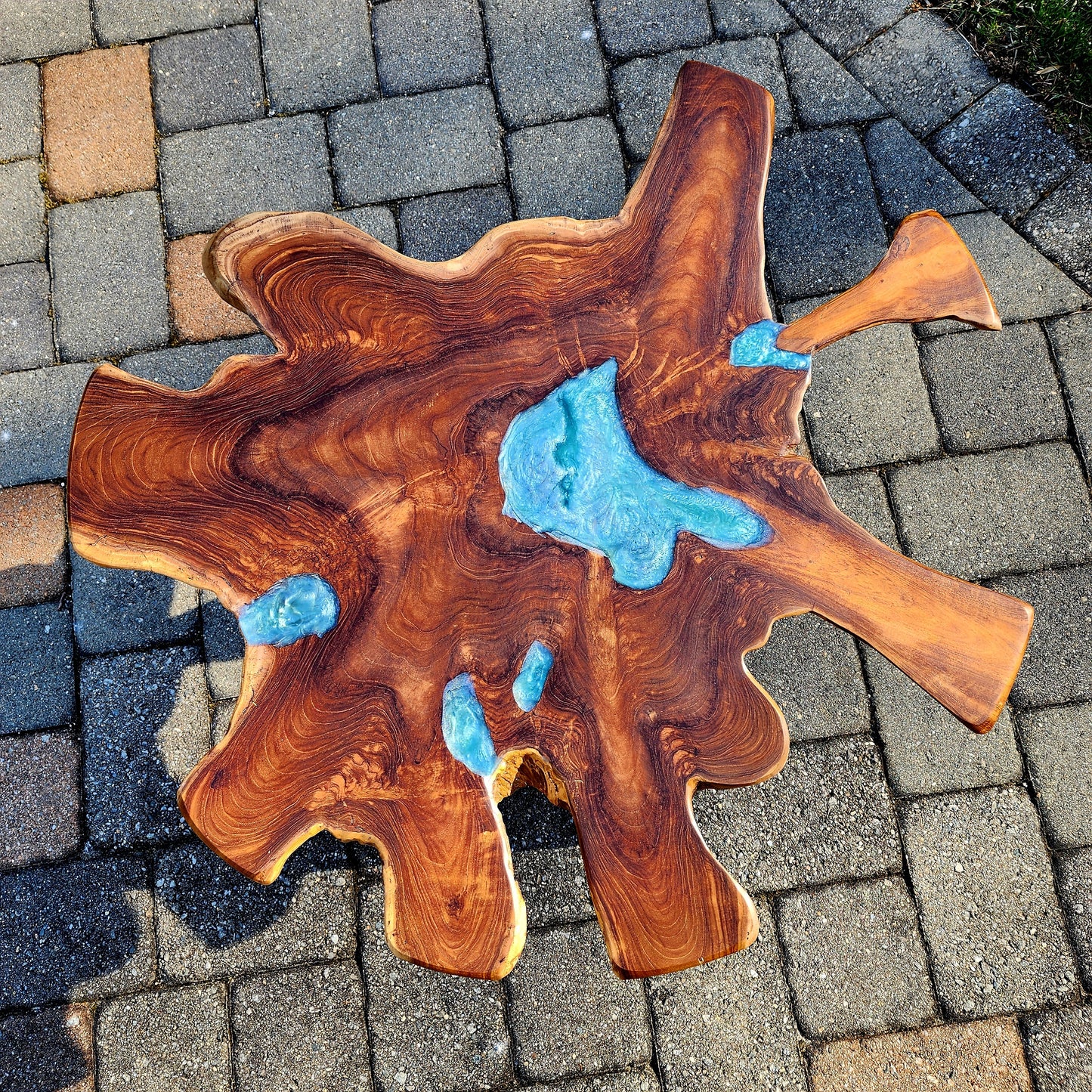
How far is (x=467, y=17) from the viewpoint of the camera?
2.60m

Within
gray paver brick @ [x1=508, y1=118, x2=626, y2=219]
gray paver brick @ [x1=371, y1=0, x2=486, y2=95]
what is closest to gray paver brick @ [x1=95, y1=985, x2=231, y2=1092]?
gray paver brick @ [x1=508, y1=118, x2=626, y2=219]

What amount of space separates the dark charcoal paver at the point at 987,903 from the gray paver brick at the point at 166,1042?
175 centimetres

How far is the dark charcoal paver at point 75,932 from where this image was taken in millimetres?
2197

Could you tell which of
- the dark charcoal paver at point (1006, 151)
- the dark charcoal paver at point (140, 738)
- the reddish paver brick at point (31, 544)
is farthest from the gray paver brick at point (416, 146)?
the dark charcoal paver at point (140, 738)

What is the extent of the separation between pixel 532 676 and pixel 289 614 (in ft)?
1.44

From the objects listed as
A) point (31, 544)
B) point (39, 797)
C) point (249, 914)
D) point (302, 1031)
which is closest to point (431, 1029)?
point (302, 1031)

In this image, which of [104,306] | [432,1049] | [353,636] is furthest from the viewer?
[104,306]

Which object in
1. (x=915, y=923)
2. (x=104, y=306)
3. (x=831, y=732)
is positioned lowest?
(x=915, y=923)

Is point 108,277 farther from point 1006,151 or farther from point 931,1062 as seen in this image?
point 931,1062

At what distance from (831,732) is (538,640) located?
109 cm

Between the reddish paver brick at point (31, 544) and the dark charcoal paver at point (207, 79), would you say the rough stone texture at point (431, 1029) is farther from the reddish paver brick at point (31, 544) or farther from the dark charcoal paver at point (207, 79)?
the dark charcoal paver at point (207, 79)

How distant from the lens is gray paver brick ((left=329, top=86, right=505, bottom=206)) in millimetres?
2520

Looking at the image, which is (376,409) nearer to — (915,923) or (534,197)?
(534,197)

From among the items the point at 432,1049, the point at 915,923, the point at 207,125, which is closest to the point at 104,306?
the point at 207,125
